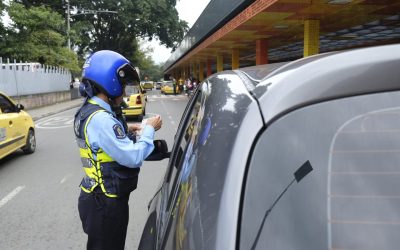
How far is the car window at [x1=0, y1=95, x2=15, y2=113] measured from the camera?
8.57 meters

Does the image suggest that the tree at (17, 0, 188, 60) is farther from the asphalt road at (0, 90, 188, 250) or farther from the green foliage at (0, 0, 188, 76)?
the asphalt road at (0, 90, 188, 250)

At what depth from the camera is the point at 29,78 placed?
2380cm

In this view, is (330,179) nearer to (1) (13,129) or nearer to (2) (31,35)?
(1) (13,129)

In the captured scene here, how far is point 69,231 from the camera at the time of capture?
4676mm

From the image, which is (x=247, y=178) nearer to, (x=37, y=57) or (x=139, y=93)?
(x=139, y=93)

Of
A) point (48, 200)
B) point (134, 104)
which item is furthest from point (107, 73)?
point (134, 104)

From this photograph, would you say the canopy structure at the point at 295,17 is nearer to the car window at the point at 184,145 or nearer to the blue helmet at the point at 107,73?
the blue helmet at the point at 107,73

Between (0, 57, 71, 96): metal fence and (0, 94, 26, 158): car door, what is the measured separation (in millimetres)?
11393

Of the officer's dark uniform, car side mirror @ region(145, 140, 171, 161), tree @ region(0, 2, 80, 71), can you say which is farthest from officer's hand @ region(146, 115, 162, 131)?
tree @ region(0, 2, 80, 71)

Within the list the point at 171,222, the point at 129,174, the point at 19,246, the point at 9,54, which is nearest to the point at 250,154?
the point at 171,222

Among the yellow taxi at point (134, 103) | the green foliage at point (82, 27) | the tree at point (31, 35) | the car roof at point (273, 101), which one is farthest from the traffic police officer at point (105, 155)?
the tree at point (31, 35)

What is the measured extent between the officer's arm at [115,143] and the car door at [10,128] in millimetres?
6367

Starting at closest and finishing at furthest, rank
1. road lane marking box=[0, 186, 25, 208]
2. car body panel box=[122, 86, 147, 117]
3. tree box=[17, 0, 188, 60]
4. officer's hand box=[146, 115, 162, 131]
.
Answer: officer's hand box=[146, 115, 162, 131], road lane marking box=[0, 186, 25, 208], car body panel box=[122, 86, 147, 117], tree box=[17, 0, 188, 60]

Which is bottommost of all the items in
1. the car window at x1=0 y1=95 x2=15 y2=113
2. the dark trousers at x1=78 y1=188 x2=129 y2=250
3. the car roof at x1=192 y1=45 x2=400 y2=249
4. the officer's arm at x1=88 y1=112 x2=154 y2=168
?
the dark trousers at x1=78 y1=188 x2=129 y2=250
